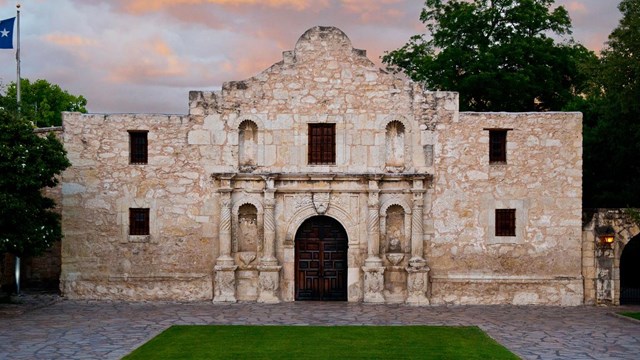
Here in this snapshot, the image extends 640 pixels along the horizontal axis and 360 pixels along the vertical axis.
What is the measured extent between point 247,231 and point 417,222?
5.40 meters

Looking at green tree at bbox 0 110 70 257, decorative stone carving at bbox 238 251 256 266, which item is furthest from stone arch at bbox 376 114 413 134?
green tree at bbox 0 110 70 257

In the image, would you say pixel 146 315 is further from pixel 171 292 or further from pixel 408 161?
pixel 408 161

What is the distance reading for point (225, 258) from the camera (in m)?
23.3

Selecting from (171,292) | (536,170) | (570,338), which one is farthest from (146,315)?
(536,170)

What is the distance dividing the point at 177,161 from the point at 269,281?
479 centimetres

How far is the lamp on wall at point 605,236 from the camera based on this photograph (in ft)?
77.4

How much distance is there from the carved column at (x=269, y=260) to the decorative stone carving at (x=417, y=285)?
407cm

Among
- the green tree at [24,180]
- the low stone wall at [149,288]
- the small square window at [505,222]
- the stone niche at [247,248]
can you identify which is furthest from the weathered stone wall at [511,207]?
the green tree at [24,180]

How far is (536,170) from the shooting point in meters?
23.7

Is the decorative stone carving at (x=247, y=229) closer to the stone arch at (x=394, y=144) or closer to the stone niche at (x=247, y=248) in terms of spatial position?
the stone niche at (x=247, y=248)

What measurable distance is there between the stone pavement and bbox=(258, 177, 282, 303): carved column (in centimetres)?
63

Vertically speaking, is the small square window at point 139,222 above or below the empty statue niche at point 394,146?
below

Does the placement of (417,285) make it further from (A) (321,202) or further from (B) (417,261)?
(A) (321,202)

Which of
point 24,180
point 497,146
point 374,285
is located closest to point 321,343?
point 374,285
